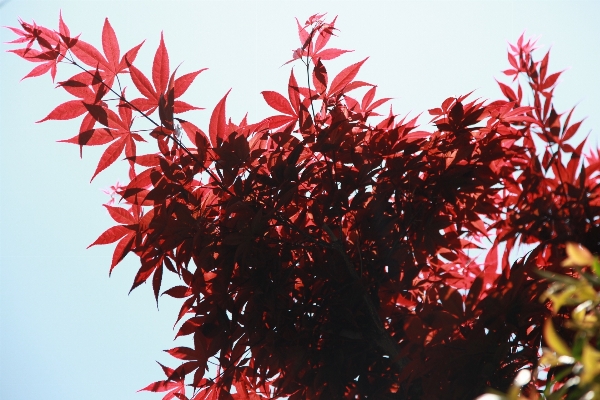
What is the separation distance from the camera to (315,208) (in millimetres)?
1082

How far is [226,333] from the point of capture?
1.05 m

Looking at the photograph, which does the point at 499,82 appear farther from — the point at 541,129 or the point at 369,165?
the point at 369,165

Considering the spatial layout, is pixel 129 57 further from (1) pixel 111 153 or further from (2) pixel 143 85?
(1) pixel 111 153

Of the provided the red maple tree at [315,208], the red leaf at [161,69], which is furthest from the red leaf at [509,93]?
the red leaf at [161,69]

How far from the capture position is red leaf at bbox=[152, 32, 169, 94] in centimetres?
105

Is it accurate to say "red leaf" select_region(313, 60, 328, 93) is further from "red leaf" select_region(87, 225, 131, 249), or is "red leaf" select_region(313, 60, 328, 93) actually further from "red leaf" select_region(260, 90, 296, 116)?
"red leaf" select_region(87, 225, 131, 249)

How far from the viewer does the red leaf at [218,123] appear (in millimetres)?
1032

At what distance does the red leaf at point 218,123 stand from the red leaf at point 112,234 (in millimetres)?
276

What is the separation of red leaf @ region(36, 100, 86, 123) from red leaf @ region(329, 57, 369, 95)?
53 centimetres

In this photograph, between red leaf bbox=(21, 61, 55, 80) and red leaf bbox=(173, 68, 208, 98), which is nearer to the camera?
red leaf bbox=(173, 68, 208, 98)

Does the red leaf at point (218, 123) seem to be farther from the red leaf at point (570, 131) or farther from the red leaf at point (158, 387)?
the red leaf at point (570, 131)

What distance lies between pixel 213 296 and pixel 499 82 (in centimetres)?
79

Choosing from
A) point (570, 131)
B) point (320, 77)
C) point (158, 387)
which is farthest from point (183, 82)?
point (570, 131)

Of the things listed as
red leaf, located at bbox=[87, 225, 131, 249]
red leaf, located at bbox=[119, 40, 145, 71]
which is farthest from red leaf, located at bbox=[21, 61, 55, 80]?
red leaf, located at bbox=[87, 225, 131, 249]
